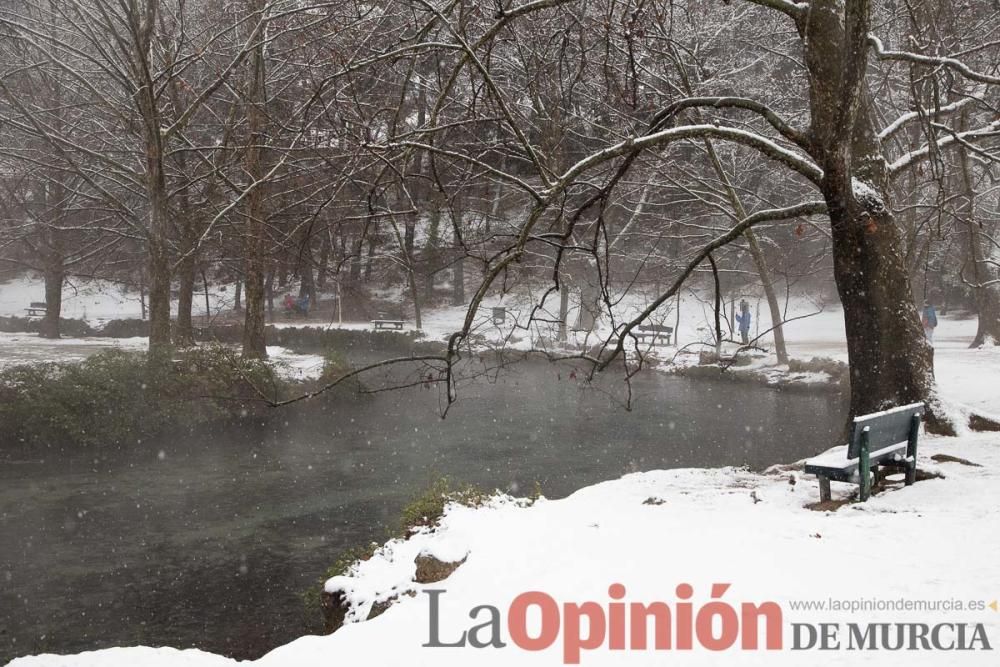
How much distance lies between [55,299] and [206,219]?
11319mm

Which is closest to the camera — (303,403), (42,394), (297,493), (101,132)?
(297,493)

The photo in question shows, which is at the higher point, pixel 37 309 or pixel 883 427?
pixel 37 309

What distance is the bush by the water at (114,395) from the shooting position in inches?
583

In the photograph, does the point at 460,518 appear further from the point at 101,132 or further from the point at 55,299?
the point at 55,299

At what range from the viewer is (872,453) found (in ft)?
24.2

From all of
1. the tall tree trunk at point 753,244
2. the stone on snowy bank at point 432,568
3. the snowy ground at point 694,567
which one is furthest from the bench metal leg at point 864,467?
the stone on snowy bank at point 432,568

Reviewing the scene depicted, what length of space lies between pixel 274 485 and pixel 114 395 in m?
5.19

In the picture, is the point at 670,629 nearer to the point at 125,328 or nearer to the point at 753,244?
the point at 753,244

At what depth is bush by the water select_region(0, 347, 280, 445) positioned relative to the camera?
48.5 feet

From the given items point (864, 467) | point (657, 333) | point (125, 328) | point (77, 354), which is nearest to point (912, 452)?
point (864, 467)

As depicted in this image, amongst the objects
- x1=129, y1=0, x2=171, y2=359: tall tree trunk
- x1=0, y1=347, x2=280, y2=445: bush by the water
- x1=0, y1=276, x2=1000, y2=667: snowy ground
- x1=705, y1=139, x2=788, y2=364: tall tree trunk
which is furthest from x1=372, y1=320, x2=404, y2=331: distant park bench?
x1=0, y1=276, x2=1000, y2=667: snowy ground

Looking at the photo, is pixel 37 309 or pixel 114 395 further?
pixel 37 309

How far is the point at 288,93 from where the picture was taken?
2058cm

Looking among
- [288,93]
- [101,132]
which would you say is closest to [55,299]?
[101,132]
